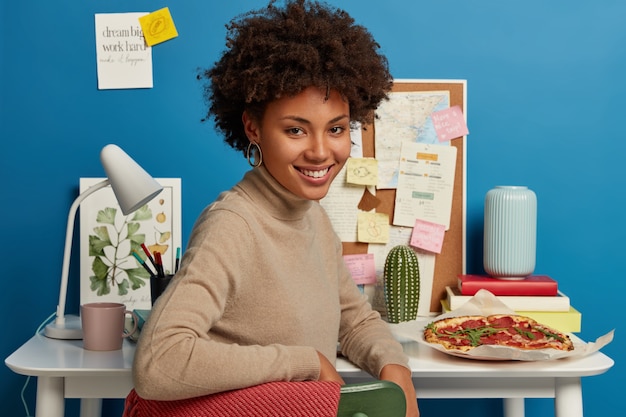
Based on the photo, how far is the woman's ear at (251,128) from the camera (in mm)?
1374

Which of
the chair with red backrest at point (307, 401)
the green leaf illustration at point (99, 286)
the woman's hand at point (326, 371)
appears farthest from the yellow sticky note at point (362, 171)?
the chair with red backrest at point (307, 401)

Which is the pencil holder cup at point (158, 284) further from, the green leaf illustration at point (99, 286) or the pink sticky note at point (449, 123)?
the pink sticky note at point (449, 123)

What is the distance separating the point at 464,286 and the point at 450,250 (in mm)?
164

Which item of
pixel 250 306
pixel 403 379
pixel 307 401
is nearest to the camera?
pixel 307 401

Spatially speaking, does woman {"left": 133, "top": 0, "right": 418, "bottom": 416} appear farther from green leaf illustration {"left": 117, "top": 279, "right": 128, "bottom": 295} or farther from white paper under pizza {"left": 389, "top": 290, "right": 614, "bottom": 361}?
green leaf illustration {"left": 117, "top": 279, "right": 128, "bottom": 295}

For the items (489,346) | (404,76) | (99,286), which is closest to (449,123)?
(404,76)

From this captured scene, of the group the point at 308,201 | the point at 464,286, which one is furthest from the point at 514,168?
the point at 308,201

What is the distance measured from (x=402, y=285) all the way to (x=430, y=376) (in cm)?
37

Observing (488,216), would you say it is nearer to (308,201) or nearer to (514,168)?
(514,168)

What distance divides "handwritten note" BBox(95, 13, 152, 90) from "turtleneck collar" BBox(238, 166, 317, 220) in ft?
2.48

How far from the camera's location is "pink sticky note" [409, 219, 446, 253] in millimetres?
2041

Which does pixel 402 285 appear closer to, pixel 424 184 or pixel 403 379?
pixel 424 184

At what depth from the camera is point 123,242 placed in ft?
6.64

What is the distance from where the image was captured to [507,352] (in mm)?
1520
